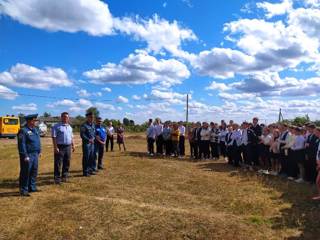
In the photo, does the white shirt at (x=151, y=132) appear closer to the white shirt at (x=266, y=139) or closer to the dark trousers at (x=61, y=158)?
the white shirt at (x=266, y=139)

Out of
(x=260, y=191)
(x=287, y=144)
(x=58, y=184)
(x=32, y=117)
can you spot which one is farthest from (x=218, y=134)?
(x=32, y=117)

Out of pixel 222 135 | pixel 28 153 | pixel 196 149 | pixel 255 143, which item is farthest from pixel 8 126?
pixel 28 153

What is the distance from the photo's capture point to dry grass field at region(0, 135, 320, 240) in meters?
7.29

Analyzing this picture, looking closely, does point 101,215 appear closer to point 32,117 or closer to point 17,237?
point 17,237

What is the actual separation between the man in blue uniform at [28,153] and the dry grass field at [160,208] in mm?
337

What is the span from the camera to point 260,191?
10859mm

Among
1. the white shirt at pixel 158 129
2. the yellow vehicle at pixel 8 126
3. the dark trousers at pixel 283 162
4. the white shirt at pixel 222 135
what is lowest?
the dark trousers at pixel 283 162

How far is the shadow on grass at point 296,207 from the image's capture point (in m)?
7.65

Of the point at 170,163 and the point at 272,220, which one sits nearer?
the point at 272,220

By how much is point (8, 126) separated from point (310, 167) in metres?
35.9

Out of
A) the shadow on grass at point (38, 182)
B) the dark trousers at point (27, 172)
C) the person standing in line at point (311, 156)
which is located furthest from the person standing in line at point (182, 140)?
the dark trousers at point (27, 172)

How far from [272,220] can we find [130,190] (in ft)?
12.8

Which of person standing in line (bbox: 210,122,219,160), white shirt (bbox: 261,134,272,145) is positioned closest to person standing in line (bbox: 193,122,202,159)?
person standing in line (bbox: 210,122,219,160)

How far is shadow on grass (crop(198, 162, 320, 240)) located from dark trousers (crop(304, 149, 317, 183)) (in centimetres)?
60
